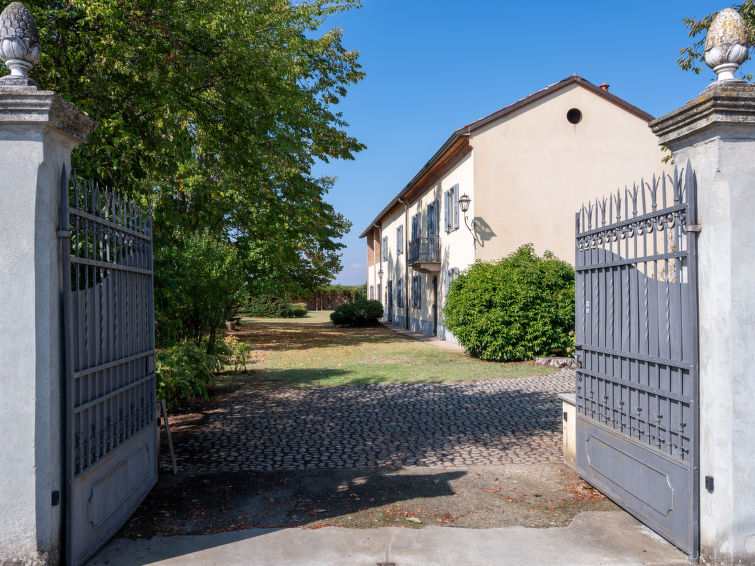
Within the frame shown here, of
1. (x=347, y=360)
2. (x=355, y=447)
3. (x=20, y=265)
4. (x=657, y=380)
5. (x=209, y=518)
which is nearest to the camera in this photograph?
(x=20, y=265)

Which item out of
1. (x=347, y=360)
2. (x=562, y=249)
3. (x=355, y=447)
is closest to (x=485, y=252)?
(x=562, y=249)

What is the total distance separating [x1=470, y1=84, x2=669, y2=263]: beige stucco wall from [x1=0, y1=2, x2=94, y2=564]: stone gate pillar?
14.9 m

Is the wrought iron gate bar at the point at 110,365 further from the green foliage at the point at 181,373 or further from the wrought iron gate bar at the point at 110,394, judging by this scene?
the green foliage at the point at 181,373

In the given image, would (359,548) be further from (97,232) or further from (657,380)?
(97,232)

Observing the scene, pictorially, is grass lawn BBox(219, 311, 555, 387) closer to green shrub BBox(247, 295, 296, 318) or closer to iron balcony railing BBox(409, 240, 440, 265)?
iron balcony railing BBox(409, 240, 440, 265)

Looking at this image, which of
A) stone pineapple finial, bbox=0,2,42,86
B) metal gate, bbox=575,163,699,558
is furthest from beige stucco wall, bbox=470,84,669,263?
stone pineapple finial, bbox=0,2,42,86

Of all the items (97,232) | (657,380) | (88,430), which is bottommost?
(88,430)

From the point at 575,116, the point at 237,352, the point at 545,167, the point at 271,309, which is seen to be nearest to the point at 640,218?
the point at 237,352

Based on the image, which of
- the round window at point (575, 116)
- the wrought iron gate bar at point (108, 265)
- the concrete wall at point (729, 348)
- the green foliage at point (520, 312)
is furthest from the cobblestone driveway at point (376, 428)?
the round window at point (575, 116)

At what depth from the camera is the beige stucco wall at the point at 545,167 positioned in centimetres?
1720

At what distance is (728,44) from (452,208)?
16.0 metres

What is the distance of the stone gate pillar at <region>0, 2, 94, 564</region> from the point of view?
3.19 metres

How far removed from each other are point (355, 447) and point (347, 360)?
8500mm

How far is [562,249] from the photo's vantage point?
17609 mm
